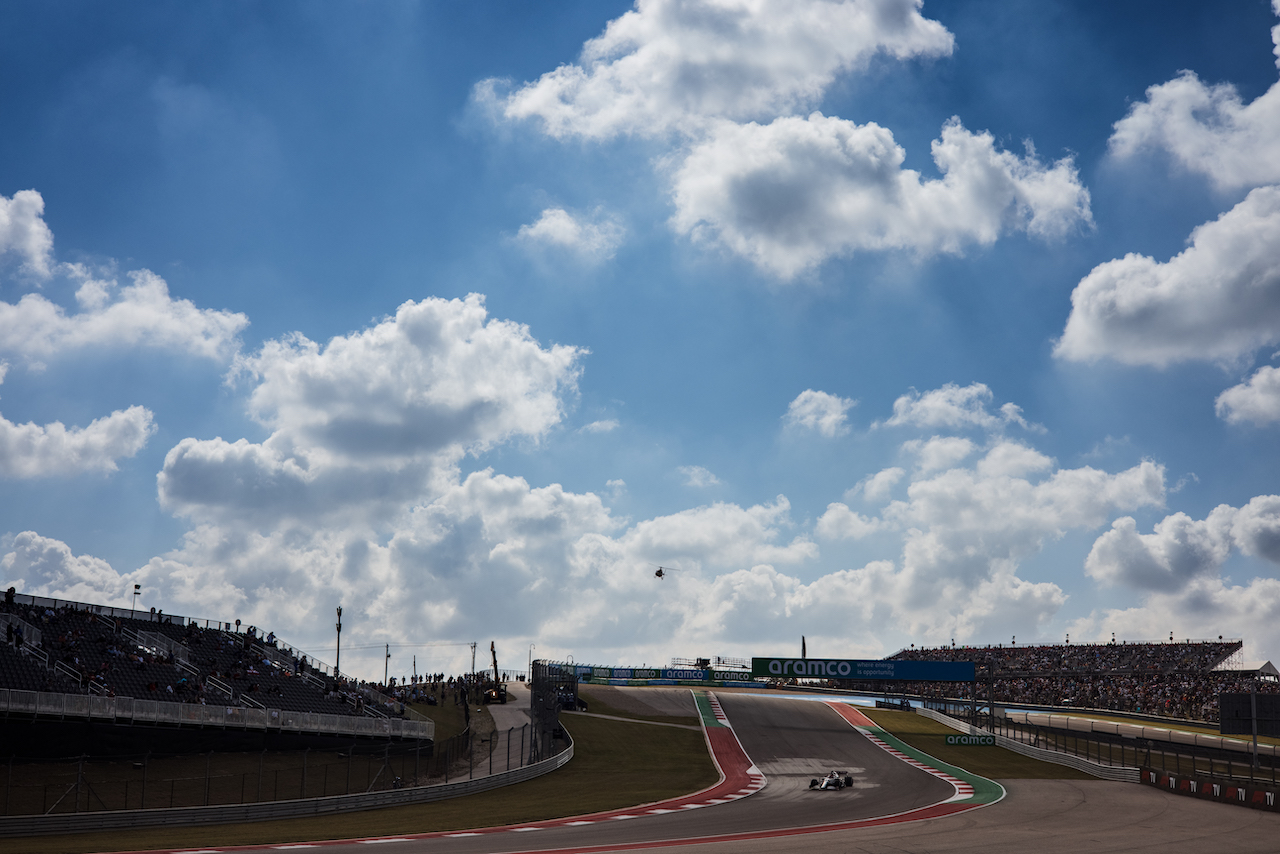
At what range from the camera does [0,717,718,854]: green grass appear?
2439 centimetres

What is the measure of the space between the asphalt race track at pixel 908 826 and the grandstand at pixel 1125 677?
26.8 metres

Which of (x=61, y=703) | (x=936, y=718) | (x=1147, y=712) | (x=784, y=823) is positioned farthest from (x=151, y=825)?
(x=1147, y=712)

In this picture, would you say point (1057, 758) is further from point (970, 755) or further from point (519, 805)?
point (519, 805)

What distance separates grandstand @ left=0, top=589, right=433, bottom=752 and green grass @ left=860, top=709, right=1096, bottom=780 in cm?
2574

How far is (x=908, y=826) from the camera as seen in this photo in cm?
2619

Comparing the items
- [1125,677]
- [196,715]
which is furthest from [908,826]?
[1125,677]

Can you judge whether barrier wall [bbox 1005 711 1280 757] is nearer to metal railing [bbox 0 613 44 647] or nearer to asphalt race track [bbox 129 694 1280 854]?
asphalt race track [bbox 129 694 1280 854]

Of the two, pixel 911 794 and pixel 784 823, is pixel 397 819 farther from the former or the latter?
pixel 911 794

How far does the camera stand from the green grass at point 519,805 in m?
24.4

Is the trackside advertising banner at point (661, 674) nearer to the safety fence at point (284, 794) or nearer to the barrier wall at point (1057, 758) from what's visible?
the barrier wall at point (1057, 758)

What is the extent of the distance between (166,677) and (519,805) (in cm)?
2051

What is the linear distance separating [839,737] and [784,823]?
31.2 m

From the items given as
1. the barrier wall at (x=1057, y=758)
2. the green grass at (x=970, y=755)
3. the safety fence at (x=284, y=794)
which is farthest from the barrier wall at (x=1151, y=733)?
the safety fence at (x=284, y=794)

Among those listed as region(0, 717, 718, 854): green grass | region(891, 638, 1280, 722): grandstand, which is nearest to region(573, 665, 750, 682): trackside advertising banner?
region(891, 638, 1280, 722): grandstand
